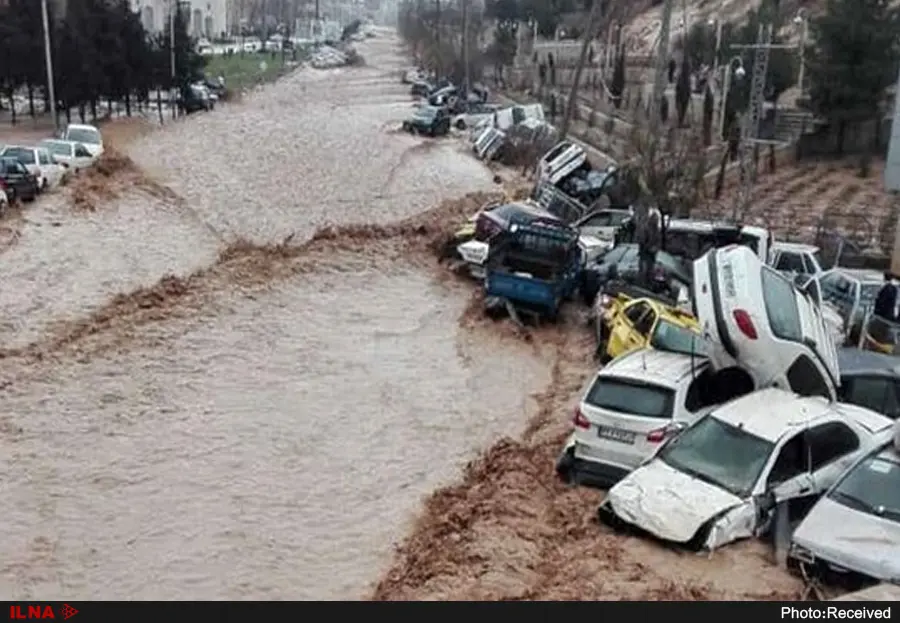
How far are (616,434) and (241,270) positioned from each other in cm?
1334

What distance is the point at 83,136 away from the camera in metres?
36.9

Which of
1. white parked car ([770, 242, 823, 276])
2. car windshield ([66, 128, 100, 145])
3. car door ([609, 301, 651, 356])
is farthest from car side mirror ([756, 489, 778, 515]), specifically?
car windshield ([66, 128, 100, 145])

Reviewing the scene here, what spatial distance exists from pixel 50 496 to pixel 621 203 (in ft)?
65.6

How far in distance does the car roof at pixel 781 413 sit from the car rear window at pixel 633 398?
703mm

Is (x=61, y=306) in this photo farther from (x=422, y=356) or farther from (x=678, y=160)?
(x=678, y=160)

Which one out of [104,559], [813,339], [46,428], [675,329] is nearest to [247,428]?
[46,428]

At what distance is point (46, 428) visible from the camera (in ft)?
46.3

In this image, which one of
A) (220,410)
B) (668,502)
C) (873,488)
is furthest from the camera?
(220,410)

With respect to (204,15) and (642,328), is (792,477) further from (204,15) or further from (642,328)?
(204,15)

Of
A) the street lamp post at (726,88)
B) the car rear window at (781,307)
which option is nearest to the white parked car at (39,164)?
the car rear window at (781,307)

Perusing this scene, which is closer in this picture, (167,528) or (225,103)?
(167,528)

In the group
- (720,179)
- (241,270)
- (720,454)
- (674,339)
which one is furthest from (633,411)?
(720,179)

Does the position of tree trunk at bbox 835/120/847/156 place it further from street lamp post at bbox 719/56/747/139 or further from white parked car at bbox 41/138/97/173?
white parked car at bbox 41/138/97/173

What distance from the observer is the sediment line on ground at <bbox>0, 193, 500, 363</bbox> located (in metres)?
17.7
